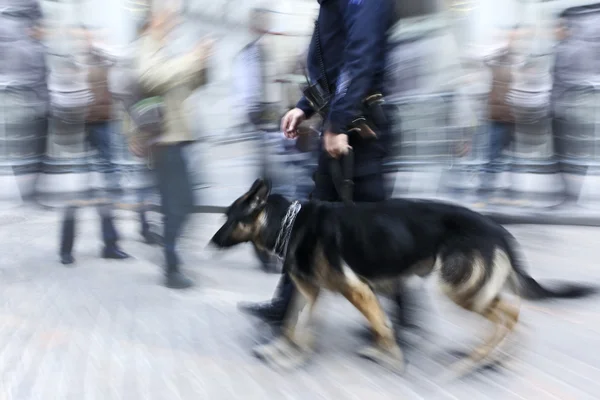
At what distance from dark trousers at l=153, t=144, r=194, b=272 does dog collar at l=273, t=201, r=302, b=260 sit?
151 cm

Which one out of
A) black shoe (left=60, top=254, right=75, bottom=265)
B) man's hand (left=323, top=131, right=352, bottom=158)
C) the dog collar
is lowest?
black shoe (left=60, top=254, right=75, bottom=265)

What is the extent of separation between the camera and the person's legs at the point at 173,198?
171 inches

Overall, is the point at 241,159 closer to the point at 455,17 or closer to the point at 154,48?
the point at 455,17

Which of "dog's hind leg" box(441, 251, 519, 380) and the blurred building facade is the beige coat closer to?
the blurred building facade

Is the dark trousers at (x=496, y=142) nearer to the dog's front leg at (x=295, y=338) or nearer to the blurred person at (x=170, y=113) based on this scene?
the blurred person at (x=170, y=113)

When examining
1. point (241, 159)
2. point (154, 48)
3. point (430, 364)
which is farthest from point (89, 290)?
point (241, 159)

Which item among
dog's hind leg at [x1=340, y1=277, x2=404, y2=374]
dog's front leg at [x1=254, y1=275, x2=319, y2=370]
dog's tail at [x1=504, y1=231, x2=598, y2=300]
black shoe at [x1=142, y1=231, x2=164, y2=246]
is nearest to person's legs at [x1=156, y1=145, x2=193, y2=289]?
black shoe at [x1=142, y1=231, x2=164, y2=246]

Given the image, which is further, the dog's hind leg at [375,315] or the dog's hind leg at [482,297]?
the dog's hind leg at [375,315]

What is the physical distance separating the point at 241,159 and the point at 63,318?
495 centimetres

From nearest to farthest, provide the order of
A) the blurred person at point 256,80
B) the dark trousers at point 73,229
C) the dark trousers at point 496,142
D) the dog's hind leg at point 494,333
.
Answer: the dog's hind leg at point 494,333 → the dark trousers at point 73,229 → the blurred person at point 256,80 → the dark trousers at point 496,142

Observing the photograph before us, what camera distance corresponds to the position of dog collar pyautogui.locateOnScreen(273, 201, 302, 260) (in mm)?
3020

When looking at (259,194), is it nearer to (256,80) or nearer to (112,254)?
(256,80)

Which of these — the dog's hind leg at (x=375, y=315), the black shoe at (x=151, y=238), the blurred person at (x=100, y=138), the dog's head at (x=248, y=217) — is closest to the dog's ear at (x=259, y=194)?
the dog's head at (x=248, y=217)

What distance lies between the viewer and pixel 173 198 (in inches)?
171
